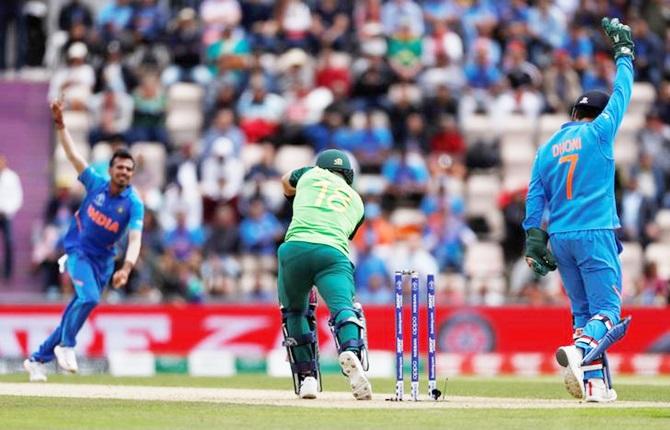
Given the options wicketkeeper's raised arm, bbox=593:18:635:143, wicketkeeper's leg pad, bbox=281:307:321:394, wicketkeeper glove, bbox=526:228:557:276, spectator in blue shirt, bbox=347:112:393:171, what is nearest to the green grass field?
wicketkeeper's leg pad, bbox=281:307:321:394

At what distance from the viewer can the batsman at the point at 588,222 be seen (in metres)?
12.8

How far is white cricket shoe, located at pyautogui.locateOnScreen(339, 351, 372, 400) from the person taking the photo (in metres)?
12.6

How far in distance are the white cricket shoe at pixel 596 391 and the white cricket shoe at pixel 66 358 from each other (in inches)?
223

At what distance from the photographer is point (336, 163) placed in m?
13.6

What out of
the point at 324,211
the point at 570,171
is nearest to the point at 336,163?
→ the point at 324,211

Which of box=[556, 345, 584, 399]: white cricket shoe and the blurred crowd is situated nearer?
box=[556, 345, 584, 399]: white cricket shoe

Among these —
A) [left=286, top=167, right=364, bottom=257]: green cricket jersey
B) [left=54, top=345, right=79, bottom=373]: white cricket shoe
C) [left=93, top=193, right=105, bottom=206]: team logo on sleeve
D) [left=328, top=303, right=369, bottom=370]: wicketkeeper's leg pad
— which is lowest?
[left=54, top=345, right=79, bottom=373]: white cricket shoe

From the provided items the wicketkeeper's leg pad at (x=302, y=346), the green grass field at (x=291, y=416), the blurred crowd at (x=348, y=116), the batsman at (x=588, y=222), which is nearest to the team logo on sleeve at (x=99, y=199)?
the green grass field at (x=291, y=416)

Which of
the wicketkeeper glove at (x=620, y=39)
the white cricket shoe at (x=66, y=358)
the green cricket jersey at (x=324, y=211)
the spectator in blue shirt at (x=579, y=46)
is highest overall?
the spectator in blue shirt at (x=579, y=46)

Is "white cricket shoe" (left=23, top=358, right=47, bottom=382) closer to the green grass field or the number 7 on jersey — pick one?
the green grass field

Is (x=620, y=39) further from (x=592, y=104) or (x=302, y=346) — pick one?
(x=302, y=346)

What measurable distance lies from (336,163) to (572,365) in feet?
8.62

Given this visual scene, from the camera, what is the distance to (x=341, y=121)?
25.8 meters

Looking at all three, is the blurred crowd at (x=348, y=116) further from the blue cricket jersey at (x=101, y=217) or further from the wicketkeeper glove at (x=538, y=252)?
the wicketkeeper glove at (x=538, y=252)
